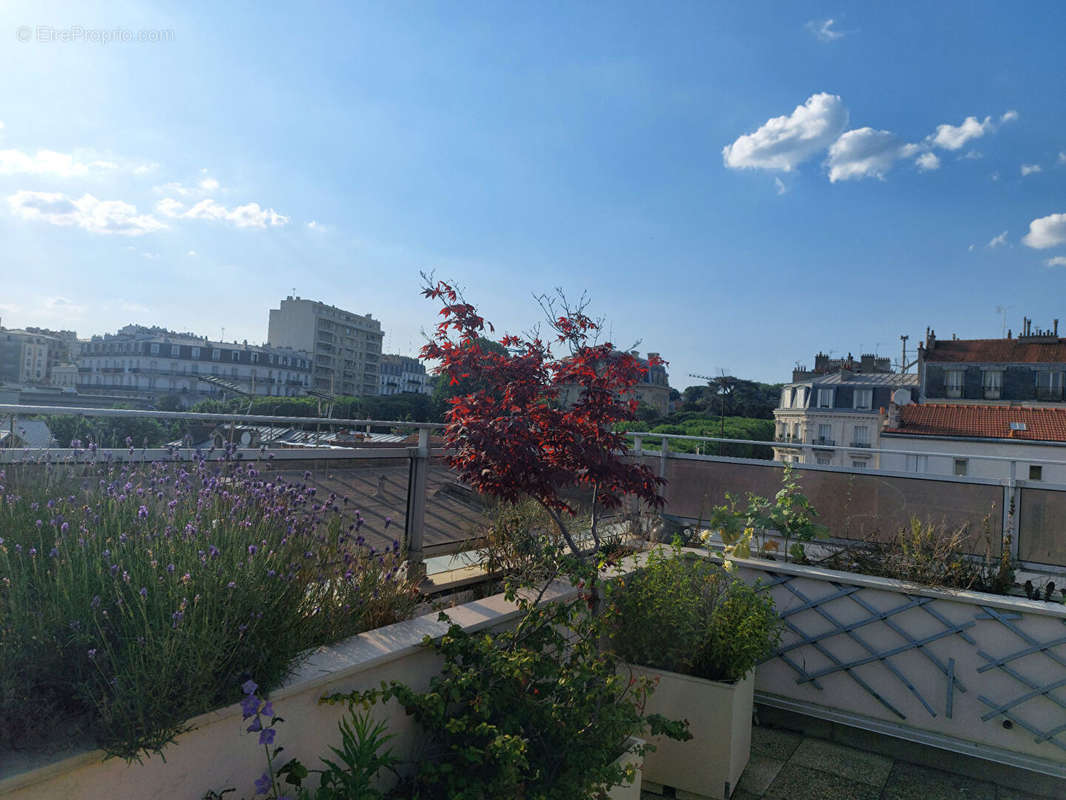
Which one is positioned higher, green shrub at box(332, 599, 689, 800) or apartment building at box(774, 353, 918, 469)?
apartment building at box(774, 353, 918, 469)

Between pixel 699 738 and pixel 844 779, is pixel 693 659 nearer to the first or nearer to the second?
pixel 699 738

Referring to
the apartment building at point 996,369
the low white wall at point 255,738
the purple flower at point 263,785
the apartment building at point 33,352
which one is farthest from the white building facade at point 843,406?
the apartment building at point 33,352

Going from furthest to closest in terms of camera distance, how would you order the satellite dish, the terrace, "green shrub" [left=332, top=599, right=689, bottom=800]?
the satellite dish < the terrace < "green shrub" [left=332, top=599, right=689, bottom=800]

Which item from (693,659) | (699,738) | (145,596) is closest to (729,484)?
(693,659)

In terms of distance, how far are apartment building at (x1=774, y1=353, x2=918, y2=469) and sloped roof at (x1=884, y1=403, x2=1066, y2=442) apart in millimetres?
10227

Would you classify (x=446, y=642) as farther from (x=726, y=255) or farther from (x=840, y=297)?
(x=840, y=297)

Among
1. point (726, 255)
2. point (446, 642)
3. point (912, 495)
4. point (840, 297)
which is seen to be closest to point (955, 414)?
point (840, 297)

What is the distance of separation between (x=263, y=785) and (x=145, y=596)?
1.98 feet

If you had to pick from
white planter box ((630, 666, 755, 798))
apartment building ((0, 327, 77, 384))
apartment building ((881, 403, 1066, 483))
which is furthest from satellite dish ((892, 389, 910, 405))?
apartment building ((0, 327, 77, 384))

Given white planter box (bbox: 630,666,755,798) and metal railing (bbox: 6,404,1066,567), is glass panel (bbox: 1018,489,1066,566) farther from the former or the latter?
white planter box (bbox: 630,666,755,798)

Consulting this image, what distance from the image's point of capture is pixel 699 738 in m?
3.04

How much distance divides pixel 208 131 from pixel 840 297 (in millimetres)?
23373

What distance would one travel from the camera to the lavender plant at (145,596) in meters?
1.50

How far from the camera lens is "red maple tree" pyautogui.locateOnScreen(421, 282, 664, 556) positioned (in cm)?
315
